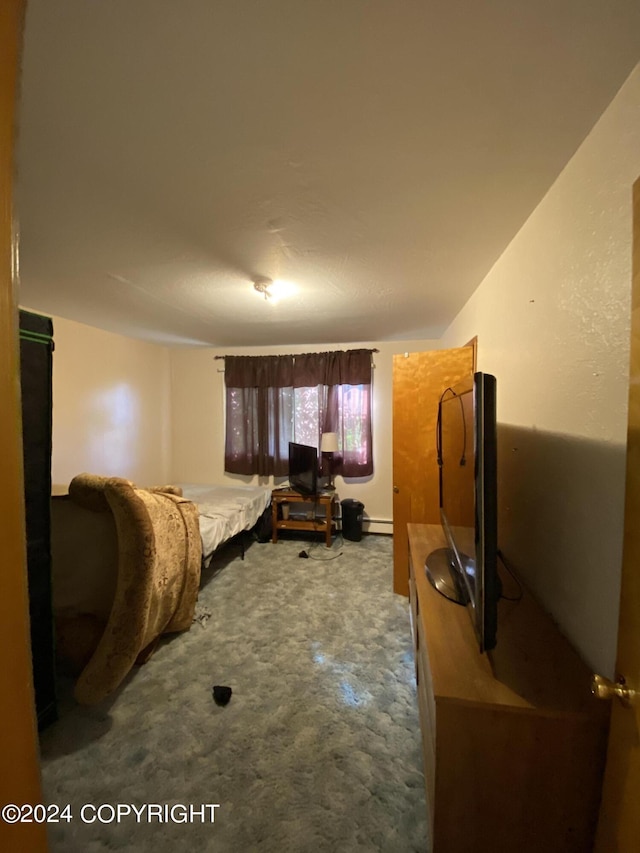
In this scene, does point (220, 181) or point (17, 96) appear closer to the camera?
point (17, 96)

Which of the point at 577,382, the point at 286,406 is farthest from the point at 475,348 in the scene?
the point at 286,406

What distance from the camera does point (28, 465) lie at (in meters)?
1.33

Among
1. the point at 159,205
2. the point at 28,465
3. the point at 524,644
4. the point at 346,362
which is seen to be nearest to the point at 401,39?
the point at 159,205

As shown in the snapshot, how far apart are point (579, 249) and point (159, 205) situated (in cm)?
156

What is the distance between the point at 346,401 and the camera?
3.94 meters

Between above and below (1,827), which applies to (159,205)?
above

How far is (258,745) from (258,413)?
3.23 metres

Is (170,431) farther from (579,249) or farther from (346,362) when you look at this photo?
(579,249)

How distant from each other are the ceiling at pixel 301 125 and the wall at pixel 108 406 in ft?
5.38

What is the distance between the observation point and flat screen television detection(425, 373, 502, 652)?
0.89 m

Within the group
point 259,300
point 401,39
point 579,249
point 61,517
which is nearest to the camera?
point 401,39

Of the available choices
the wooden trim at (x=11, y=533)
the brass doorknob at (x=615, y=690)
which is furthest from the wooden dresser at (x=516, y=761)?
the wooden trim at (x=11, y=533)

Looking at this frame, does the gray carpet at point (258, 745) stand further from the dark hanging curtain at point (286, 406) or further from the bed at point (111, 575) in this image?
the dark hanging curtain at point (286, 406)

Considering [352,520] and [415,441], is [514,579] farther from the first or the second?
[352,520]
